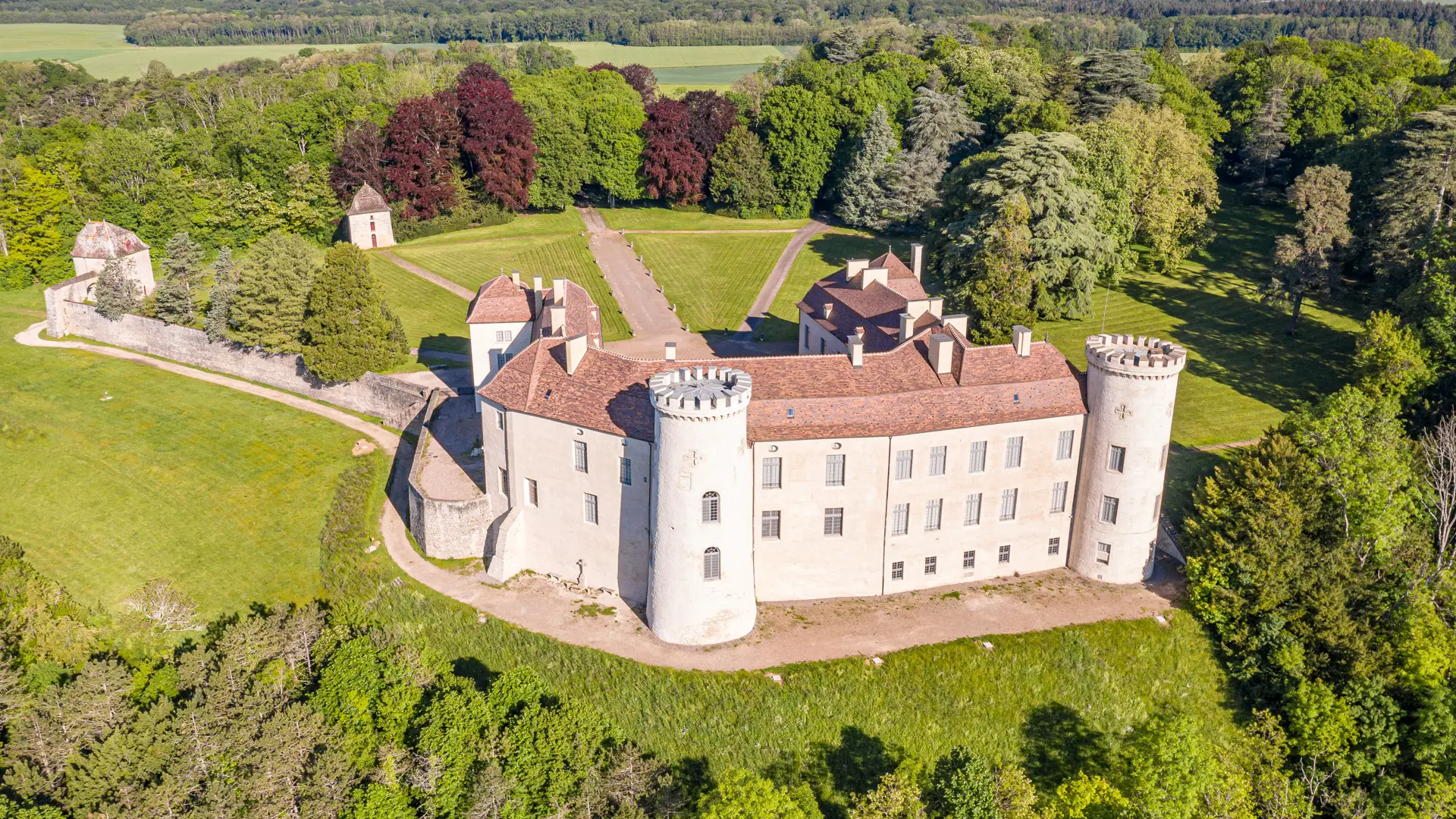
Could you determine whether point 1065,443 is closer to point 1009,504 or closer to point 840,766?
point 1009,504

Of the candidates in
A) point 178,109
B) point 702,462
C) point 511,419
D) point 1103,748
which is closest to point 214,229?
point 178,109

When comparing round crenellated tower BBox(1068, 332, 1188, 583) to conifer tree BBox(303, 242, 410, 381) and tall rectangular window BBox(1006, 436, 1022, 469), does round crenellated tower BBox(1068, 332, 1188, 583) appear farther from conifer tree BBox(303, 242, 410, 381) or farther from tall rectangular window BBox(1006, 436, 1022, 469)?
conifer tree BBox(303, 242, 410, 381)

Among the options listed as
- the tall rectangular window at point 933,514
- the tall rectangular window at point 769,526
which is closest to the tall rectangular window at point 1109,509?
the tall rectangular window at point 933,514

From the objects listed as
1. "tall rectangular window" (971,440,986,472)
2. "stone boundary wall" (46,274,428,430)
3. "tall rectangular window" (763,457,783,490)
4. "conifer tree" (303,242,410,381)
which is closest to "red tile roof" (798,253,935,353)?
"tall rectangular window" (971,440,986,472)

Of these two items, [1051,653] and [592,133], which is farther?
[592,133]

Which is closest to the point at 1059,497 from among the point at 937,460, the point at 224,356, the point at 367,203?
the point at 937,460

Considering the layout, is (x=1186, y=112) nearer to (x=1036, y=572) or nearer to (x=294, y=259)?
(x=1036, y=572)

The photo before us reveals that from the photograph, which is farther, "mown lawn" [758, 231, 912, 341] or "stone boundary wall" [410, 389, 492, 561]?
"mown lawn" [758, 231, 912, 341]
